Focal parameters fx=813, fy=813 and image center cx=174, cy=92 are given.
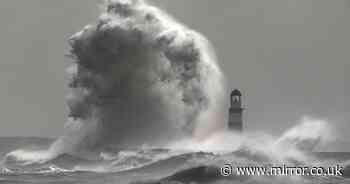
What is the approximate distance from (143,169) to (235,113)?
18844 mm

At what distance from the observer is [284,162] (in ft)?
135

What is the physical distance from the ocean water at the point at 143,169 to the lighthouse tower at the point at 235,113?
9.48 meters

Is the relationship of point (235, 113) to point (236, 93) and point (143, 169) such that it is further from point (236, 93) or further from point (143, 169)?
point (143, 169)

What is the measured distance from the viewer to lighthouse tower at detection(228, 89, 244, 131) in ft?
196

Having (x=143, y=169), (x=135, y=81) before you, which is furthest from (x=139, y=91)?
(x=143, y=169)

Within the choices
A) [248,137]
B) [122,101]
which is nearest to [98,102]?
[122,101]

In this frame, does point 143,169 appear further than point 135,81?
No

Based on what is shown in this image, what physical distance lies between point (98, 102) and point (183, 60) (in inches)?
255

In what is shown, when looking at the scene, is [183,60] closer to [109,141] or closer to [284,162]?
[109,141]

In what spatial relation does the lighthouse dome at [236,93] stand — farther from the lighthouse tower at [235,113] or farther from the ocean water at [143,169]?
the ocean water at [143,169]

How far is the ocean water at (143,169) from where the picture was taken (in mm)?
35906

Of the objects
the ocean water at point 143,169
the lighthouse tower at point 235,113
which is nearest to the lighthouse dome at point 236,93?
the lighthouse tower at point 235,113

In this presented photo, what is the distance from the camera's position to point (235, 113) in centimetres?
6003

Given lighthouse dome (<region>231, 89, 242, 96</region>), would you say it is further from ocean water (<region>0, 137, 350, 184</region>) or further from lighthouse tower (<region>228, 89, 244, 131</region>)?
ocean water (<region>0, 137, 350, 184</region>)
